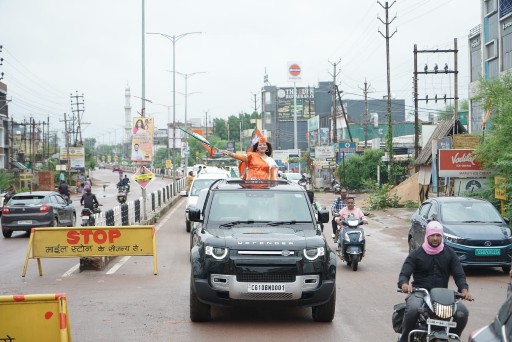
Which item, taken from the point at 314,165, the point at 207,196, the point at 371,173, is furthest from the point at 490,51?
the point at 207,196

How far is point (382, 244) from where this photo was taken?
22.2m

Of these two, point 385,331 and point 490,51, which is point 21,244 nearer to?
point 385,331

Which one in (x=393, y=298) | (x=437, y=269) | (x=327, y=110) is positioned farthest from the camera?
(x=327, y=110)

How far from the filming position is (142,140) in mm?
28500

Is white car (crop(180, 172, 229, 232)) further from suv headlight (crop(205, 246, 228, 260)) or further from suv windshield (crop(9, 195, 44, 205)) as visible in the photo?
suv headlight (crop(205, 246, 228, 260))

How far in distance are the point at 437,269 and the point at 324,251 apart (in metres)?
2.23

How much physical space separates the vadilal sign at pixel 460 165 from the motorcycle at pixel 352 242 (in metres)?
8.65

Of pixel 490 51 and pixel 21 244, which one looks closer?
pixel 21 244

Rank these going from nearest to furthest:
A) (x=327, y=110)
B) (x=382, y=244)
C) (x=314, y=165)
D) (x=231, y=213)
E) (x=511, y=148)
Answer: (x=231, y=213)
(x=511, y=148)
(x=382, y=244)
(x=314, y=165)
(x=327, y=110)

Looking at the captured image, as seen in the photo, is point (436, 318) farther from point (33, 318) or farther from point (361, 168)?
point (361, 168)

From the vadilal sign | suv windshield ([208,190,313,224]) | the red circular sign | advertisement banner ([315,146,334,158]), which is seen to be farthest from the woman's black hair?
the red circular sign

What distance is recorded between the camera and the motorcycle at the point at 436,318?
6.53 meters

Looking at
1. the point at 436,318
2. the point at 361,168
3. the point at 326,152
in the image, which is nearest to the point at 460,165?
the point at 436,318

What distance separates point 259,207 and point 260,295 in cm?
178
